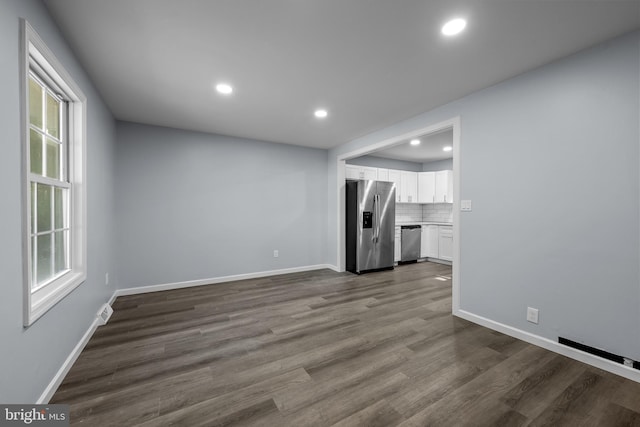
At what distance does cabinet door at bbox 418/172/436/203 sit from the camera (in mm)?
6469

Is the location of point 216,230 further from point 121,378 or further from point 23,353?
point 23,353

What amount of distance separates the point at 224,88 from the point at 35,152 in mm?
1637

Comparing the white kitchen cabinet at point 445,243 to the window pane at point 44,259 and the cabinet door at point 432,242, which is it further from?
the window pane at point 44,259

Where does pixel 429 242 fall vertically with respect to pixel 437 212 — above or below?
below

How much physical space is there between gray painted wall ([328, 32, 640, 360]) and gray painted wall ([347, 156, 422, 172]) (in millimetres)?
3040

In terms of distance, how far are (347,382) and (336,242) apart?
3510mm

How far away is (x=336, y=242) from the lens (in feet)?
17.4

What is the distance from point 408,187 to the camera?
6492 millimetres

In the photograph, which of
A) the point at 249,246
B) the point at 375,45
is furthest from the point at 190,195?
the point at 375,45

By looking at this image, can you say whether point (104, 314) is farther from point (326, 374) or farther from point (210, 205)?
point (326, 374)

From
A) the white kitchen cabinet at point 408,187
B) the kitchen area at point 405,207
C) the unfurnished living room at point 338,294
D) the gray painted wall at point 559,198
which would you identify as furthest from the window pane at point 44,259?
the white kitchen cabinet at point 408,187

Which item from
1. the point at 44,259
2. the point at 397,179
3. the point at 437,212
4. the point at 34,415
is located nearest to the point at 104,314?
the point at 44,259

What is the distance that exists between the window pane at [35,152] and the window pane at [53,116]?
17cm

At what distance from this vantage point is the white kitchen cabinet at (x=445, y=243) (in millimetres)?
5867
